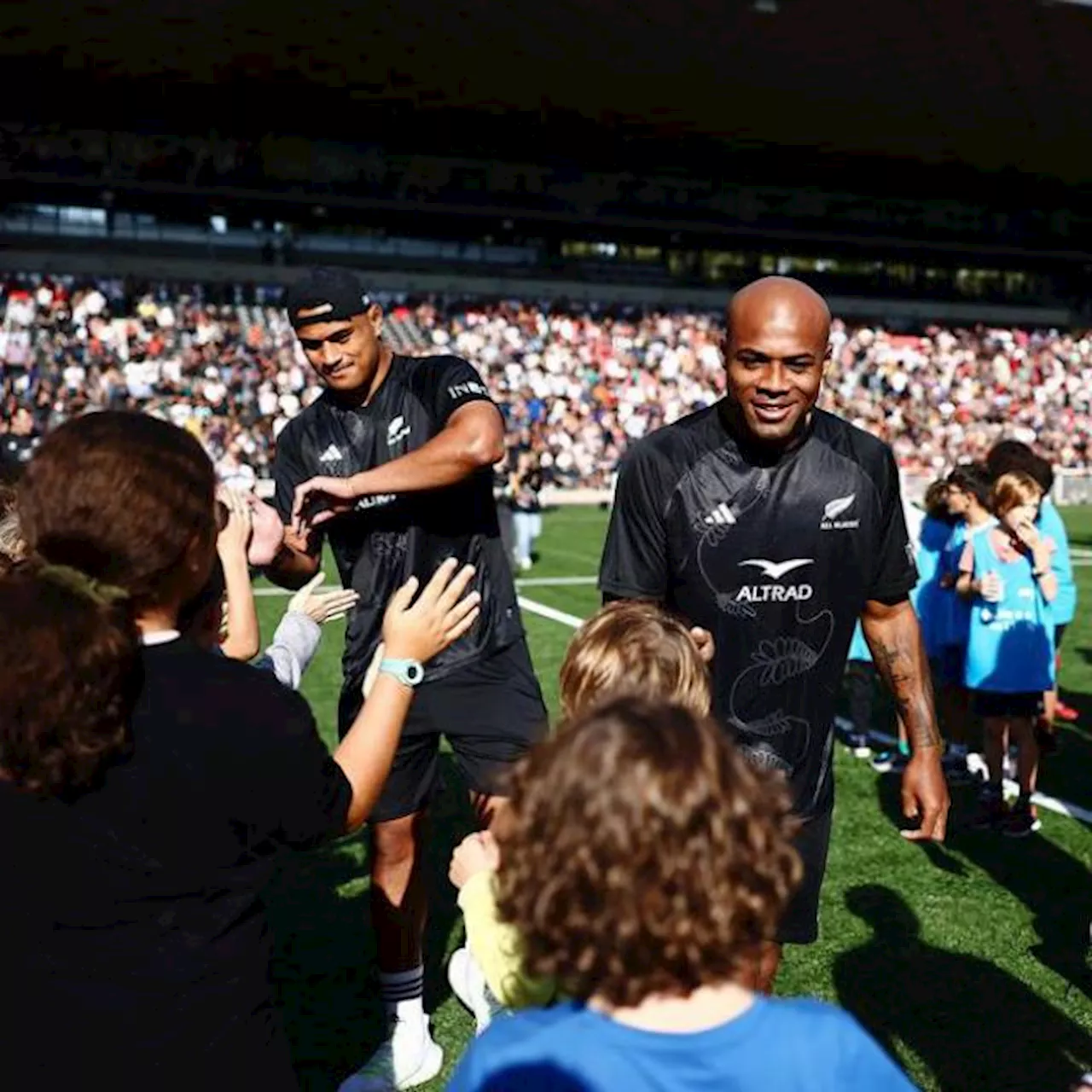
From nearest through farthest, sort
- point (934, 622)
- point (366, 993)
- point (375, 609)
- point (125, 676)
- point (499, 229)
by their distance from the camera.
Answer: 1. point (125, 676)
2. point (375, 609)
3. point (366, 993)
4. point (934, 622)
5. point (499, 229)

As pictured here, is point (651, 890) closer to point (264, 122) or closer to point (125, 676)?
point (125, 676)

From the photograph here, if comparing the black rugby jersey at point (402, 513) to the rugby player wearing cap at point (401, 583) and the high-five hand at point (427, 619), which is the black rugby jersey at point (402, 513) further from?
the high-five hand at point (427, 619)

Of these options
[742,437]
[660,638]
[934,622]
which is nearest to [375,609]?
[742,437]

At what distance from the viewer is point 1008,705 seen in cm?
662

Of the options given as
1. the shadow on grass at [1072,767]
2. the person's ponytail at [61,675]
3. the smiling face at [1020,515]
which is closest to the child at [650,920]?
the person's ponytail at [61,675]

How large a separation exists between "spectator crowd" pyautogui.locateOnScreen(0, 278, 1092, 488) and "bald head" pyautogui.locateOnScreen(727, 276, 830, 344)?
18.8 m

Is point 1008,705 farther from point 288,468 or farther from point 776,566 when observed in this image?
point 288,468

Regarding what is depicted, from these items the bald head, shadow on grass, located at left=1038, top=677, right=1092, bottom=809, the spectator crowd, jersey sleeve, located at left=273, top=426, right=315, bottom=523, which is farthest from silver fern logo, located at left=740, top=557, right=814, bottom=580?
the spectator crowd

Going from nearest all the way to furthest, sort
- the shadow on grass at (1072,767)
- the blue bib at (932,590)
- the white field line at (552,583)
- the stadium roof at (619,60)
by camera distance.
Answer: the shadow on grass at (1072,767) → the blue bib at (932,590) → the white field line at (552,583) → the stadium roof at (619,60)

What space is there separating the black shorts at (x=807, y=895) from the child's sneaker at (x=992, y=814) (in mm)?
3416

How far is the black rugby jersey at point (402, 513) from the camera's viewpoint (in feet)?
13.7

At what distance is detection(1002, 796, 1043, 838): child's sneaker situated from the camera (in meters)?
6.51

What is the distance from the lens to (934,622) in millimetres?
7715

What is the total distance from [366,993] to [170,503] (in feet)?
10.5
